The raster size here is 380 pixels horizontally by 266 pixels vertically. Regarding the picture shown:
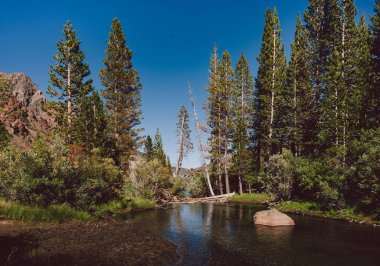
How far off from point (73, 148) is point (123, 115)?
15994 millimetres

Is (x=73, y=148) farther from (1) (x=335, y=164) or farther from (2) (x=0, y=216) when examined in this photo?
(1) (x=335, y=164)

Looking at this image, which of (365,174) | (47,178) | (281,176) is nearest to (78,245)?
(47,178)

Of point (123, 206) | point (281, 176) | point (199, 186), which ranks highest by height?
point (281, 176)

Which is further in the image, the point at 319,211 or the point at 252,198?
the point at 252,198

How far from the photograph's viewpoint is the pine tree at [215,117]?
47969 millimetres

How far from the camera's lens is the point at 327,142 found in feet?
102

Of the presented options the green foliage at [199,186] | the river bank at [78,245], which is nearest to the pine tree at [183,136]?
the green foliage at [199,186]

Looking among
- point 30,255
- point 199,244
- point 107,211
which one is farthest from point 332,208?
point 30,255

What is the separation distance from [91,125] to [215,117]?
24544mm

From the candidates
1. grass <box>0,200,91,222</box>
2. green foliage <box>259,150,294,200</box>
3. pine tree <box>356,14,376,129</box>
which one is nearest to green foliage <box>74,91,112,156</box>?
grass <box>0,200,91,222</box>

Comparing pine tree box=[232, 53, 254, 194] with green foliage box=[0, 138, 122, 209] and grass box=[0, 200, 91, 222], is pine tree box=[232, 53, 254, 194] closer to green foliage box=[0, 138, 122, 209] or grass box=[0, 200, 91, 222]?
green foliage box=[0, 138, 122, 209]

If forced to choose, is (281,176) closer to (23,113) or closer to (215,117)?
(215,117)

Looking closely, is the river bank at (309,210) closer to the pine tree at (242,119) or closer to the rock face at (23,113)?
the pine tree at (242,119)

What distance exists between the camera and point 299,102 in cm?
4181
